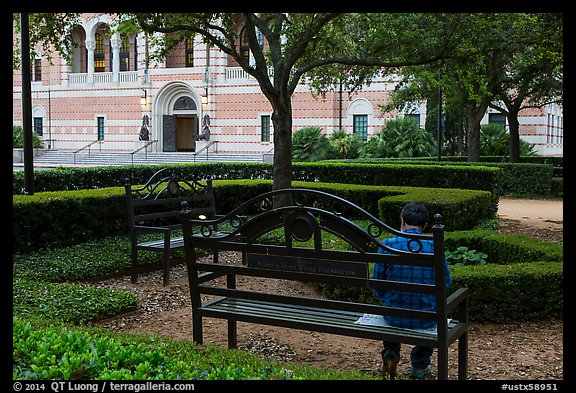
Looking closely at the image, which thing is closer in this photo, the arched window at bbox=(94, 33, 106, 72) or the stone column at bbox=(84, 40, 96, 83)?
the stone column at bbox=(84, 40, 96, 83)

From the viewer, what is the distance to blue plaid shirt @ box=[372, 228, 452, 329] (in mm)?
4723

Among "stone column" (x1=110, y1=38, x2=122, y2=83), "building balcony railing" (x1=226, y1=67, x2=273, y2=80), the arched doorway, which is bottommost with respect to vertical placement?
the arched doorway

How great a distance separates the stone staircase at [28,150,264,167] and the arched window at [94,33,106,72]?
615 cm

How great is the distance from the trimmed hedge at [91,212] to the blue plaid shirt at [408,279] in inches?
229

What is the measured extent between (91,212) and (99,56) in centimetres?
3818

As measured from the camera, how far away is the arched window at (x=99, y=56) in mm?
45562

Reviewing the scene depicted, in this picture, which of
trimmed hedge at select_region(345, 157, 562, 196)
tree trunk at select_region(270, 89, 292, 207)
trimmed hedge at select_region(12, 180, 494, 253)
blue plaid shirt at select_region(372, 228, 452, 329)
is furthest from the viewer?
trimmed hedge at select_region(345, 157, 562, 196)

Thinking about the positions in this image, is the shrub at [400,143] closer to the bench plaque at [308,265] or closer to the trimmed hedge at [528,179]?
the trimmed hedge at [528,179]

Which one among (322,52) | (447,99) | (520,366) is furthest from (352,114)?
(520,366)

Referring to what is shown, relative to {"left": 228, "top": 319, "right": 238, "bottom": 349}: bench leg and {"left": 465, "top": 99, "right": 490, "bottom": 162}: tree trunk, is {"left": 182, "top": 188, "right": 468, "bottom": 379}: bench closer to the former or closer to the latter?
{"left": 228, "top": 319, "right": 238, "bottom": 349}: bench leg

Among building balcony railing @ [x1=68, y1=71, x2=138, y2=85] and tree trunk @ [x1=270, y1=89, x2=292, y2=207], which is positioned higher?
building balcony railing @ [x1=68, y1=71, x2=138, y2=85]

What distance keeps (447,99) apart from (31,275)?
19682mm

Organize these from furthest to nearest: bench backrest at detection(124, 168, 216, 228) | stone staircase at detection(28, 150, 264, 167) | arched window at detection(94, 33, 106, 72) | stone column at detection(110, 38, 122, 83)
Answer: arched window at detection(94, 33, 106, 72) < stone column at detection(110, 38, 122, 83) < stone staircase at detection(28, 150, 264, 167) < bench backrest at detection(124, 168, 216, 228)

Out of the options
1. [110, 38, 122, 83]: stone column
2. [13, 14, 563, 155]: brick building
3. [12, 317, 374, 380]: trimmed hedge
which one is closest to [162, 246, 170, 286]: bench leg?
[12, 317, 374, 380]: trimmed hedge
